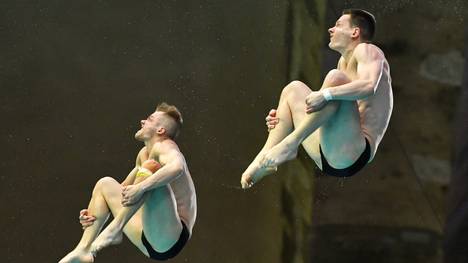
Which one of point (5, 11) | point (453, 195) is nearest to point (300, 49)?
point (453, 195)

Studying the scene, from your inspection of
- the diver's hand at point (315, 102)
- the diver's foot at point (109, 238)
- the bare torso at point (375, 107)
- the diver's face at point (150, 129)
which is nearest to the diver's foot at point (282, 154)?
the diver's hand at point (315, 102)

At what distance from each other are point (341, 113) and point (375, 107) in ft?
0.69

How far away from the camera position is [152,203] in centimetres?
506

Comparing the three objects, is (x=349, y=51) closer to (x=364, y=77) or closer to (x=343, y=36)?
(x=343, y=36)

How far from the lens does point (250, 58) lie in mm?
7219

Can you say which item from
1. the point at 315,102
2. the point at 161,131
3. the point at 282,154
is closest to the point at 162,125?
the point at 161,131

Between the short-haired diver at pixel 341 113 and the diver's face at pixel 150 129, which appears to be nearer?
the short-haired diver at pixel 341 113

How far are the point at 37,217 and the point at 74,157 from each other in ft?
1.66

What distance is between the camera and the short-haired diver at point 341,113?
15.3 feet

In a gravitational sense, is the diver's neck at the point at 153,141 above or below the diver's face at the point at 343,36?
below

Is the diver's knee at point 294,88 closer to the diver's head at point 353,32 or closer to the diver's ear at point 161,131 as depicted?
the diver's head at point 353,32

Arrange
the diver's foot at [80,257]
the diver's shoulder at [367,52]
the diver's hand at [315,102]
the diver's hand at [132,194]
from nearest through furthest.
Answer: the diver's hand at [315,102]
the diver's shoulder at [367,52]
the diver's hand at [132,194]
the diver's foot at [80,257]

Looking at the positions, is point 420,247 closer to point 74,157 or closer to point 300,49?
point 300,49

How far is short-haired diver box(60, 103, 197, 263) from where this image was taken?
4.96 meters
